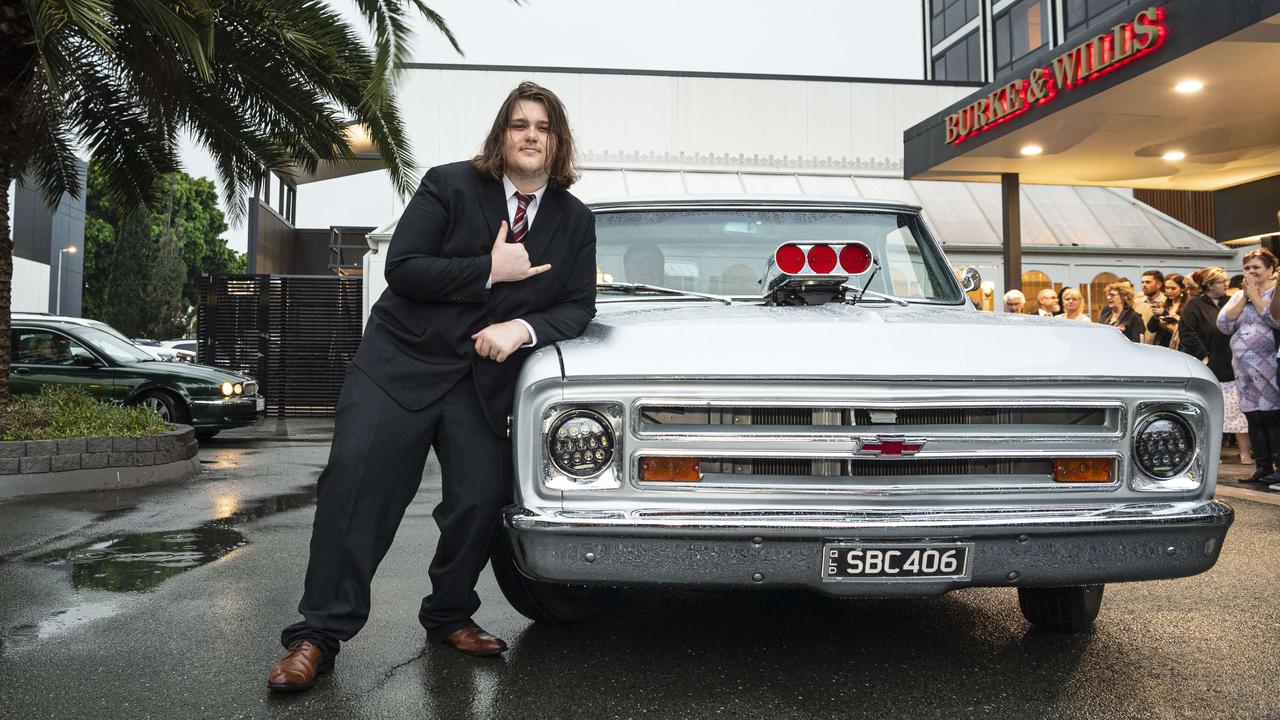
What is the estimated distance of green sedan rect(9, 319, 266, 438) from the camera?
11648mm

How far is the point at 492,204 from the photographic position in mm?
3271

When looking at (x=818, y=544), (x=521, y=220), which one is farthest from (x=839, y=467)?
(x=521, y=220)

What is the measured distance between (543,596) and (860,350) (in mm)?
1408

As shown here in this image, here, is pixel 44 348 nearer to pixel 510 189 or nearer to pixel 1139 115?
pixel 510 189

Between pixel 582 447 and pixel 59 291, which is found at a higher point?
pixel 59 291

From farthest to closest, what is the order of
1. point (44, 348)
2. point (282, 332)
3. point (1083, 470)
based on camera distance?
point (282, 332)
point (44, 348)
point (1083, 470)

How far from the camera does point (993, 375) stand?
2.81 m

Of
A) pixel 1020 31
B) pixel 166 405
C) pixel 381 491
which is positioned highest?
pixel 1020 31

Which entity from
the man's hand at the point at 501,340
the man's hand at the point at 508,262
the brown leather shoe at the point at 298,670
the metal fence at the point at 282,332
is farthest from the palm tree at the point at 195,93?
the metal fence at the point at 282,332

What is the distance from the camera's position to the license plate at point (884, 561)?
8.78 feet

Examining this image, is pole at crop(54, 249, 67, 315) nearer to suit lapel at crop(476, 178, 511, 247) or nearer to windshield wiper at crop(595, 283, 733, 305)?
windshield wiper at crop(595, 283, 733, 305)

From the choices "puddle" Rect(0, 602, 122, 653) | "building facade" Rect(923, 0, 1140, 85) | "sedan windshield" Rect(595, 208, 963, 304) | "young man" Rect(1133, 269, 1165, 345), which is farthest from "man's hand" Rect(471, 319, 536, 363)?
"building facade" Rect(923, 0, 1140, 85)

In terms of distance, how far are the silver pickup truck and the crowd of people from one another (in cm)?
391

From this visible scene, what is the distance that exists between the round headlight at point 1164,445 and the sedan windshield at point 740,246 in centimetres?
139
